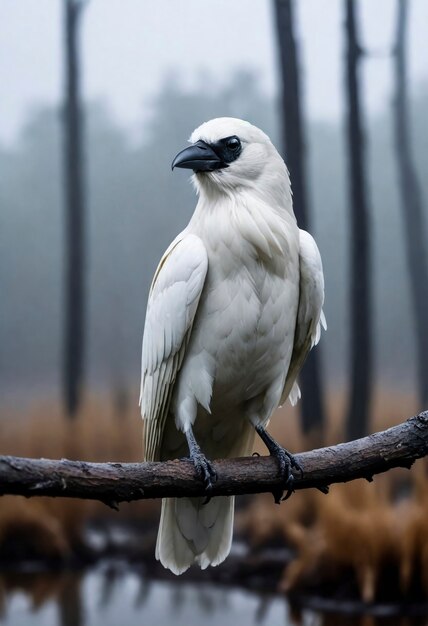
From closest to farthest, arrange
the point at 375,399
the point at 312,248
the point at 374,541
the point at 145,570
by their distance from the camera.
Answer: the point at 312,248, the point at 374,541, the point at 145,570, the point at 375,399

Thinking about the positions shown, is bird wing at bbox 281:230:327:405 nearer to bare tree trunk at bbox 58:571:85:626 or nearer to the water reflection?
the water reflection

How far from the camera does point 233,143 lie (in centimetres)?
180

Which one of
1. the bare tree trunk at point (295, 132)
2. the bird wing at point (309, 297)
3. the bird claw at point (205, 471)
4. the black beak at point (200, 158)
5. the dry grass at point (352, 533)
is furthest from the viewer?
the bare tree trunk at point (295, 132)

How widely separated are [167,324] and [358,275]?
2450mm

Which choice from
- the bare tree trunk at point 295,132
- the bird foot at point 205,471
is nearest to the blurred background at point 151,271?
the bare tree trunk at point 295,132

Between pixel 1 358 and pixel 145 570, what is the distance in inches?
50.5

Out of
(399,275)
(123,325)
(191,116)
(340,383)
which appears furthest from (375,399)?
(191,116)

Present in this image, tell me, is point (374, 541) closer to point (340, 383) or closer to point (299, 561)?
point (299, 561)

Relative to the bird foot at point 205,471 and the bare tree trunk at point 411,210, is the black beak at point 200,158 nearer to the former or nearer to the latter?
the bird foot at point 205,471

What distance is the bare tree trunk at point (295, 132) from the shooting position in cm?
402

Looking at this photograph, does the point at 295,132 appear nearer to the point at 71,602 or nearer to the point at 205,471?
the point at 71,602

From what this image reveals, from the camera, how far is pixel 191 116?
4.12 metres

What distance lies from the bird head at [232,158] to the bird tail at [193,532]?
76 centimetres

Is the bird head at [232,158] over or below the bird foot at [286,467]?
over
